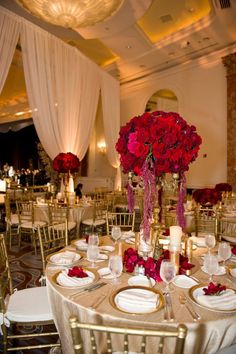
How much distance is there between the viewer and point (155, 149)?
6.48 feet

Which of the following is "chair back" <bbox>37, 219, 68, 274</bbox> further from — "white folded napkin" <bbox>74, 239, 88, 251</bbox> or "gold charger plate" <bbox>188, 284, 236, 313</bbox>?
"gold charger plate" <bbox>188, 284, 236, 313</bbox>

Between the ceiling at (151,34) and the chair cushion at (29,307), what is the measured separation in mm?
5591

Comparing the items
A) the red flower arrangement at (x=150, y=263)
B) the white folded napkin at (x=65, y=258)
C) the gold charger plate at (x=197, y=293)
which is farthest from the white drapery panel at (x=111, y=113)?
the gold charger plate at (x=197, y=293)

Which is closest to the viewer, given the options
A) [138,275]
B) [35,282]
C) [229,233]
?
[138,275]

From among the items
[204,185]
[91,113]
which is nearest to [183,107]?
[204,185]

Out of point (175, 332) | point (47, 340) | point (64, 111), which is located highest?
point (64, 111)

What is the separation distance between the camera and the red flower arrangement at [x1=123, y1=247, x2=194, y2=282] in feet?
6.43

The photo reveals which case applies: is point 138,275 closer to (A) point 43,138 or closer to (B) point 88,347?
(B) point 88,347

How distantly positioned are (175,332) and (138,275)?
0.99 meters

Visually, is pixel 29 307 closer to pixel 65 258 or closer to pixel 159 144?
pixel 65 258

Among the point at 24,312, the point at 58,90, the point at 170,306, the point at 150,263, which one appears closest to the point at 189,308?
the point at 170,306

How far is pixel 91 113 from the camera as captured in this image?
7973 mm

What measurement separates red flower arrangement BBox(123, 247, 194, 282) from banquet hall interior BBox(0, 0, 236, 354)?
10 millimetres

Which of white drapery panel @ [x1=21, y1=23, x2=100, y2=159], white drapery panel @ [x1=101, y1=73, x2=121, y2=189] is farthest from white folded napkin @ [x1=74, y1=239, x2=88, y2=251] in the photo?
white drapery panel @ [x1=101, y1=73, x2=121, y2=189]
